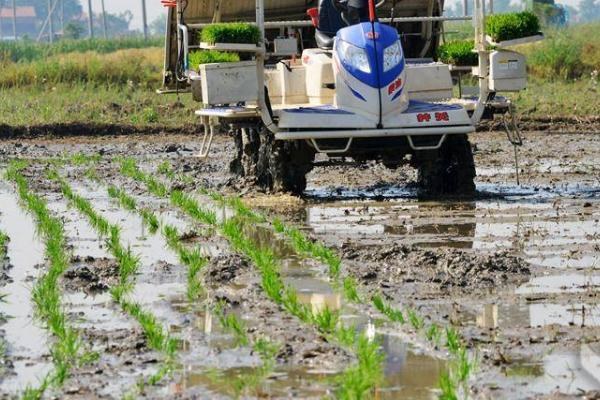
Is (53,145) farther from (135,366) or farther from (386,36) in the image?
(135,366)

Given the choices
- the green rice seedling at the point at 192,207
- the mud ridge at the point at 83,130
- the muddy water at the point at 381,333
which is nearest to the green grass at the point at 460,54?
the green rice seedling at the point at 192,207

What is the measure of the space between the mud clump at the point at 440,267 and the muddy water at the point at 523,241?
17cm

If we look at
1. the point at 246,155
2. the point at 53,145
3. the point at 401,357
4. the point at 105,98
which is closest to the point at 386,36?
the point at 246,155

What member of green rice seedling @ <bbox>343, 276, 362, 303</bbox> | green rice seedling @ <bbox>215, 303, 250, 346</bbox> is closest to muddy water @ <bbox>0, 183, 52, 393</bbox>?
green rice seedling @ <bbox>215, 303, 250, 346</bbox>

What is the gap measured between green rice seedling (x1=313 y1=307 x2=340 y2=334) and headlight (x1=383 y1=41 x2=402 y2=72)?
5395 mm

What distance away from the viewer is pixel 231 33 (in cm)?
Result: 1259

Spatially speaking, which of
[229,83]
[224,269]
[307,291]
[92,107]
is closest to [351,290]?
[307,291]

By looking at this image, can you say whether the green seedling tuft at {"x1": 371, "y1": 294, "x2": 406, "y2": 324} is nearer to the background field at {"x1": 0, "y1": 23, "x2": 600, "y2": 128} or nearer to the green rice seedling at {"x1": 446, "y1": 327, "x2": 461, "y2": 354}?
the green rice seedling at {"x1": 446, "y1": 327, "x2": 461, "y2": 354}

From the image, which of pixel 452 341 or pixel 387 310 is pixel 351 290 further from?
pixel 452 341

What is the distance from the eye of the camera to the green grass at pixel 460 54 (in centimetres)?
1446

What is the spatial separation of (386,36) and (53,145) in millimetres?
9509

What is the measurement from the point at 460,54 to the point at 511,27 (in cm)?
149

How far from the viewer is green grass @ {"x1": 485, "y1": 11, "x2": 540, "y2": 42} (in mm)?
13023

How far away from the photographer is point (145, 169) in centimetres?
1725
